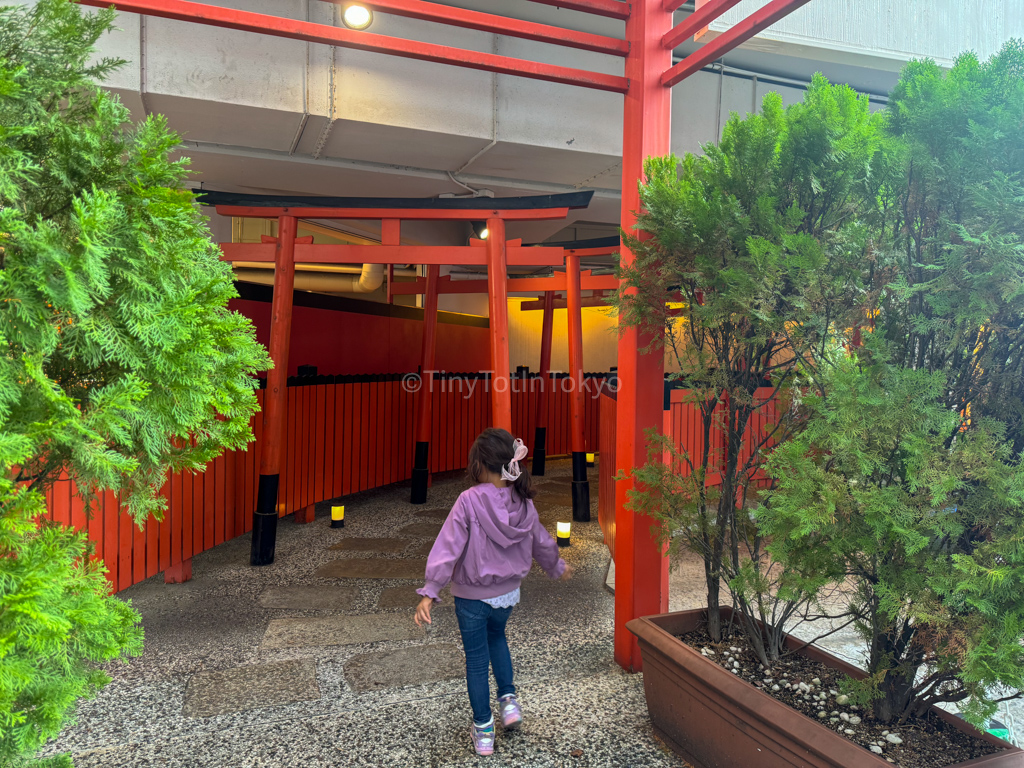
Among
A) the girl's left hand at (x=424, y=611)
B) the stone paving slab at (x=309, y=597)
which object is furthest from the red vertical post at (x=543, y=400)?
the girl's left hand at (x=424, y=611)

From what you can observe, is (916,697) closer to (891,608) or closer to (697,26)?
(891,608)

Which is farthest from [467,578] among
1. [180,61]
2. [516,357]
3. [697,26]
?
[516,357]

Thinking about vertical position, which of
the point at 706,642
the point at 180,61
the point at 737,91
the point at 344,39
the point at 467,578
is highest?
the point at 737,91

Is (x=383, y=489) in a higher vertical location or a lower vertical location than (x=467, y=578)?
lower

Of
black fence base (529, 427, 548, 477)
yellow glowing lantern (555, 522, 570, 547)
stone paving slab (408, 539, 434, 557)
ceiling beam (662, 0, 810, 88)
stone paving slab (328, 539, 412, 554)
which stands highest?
ceiling beam (662, 0, 810, 88)

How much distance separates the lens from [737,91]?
6133 millimetres

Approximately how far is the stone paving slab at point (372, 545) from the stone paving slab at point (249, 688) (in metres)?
2.03

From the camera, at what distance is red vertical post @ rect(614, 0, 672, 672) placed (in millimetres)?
3068

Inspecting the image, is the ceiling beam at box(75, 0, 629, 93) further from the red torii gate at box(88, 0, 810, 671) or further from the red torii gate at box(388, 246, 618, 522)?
the red torii gate at box(388, 246, 618, 522)

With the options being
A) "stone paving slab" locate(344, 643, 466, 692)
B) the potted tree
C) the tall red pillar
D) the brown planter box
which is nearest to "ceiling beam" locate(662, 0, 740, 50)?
the potted tree

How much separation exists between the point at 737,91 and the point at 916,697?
5548mm

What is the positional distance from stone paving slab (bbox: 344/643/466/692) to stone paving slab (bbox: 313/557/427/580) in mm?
1278

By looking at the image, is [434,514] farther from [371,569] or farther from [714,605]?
[714,605]

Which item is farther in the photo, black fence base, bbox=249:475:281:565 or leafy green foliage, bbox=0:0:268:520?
black fence base, bbox=249:475:281:565
